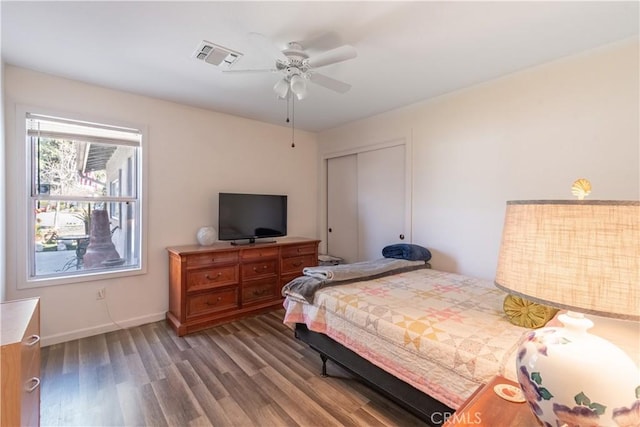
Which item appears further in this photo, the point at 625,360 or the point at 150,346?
the point at 150,346

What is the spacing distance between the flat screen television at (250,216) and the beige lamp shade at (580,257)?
3.13 metres

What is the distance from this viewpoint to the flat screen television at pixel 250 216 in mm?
3416

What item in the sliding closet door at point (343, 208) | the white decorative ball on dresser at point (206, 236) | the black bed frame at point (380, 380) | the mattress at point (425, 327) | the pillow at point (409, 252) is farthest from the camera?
the sliding closet door at point (343, 208)

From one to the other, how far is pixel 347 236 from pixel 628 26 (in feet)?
11.0

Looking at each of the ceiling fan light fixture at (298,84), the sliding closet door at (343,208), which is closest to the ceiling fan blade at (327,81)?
the ceiling fan light fixture at (298,84)

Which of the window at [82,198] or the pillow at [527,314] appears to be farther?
the window at [82,198]

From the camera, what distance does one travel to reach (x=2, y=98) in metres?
2.33

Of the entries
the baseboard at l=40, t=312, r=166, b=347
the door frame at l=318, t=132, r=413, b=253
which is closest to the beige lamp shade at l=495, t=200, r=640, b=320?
the door frame at l=318, t=132, r=413, b=253

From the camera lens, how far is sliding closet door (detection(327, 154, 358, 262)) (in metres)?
4.18

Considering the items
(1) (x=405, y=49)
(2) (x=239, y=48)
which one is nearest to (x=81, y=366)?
(2) (x=239, y=48)

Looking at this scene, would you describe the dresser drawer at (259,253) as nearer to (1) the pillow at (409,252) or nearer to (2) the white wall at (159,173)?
(2) the white wall at (159,173)

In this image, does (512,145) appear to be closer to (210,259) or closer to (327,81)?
(327,81)

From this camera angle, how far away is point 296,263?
12.7 ft

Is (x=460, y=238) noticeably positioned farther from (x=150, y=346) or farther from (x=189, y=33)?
(x=150, y=346)
